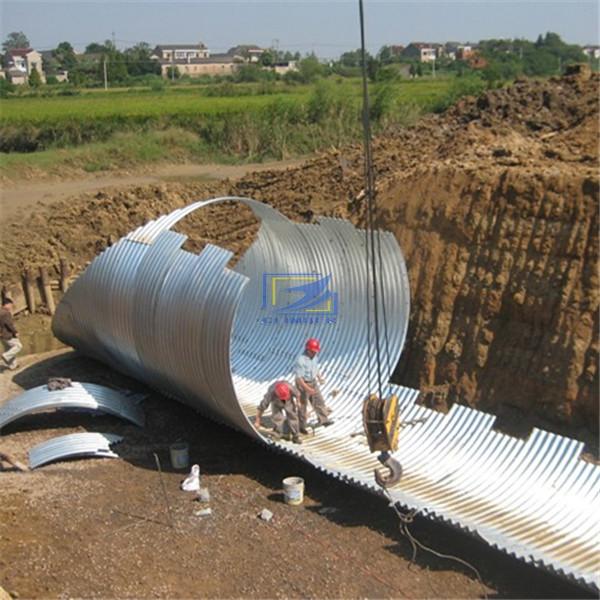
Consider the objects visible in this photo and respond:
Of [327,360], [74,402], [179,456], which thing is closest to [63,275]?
[74,402]

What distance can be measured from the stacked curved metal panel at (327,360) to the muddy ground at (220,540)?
37cm

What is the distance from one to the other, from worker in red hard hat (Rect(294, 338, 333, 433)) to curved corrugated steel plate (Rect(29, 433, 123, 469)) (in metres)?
2.67

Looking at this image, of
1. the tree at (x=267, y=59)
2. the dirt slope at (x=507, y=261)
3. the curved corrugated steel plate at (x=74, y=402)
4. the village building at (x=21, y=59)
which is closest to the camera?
the dirt slope at (x=507, y=261)

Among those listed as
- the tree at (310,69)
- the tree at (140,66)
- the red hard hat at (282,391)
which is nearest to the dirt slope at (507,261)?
the red hard hat at (282,391)

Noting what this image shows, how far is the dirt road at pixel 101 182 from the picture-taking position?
96.3 ft

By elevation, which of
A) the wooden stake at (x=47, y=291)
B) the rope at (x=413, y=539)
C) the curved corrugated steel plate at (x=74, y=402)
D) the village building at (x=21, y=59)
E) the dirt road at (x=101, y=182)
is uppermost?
the village building at (x=21, y=59)

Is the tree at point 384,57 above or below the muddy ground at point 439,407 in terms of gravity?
above

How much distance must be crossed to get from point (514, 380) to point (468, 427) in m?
1.51

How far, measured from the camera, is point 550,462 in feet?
36.1

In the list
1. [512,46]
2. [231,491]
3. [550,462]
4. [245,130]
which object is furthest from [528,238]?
[512,46]

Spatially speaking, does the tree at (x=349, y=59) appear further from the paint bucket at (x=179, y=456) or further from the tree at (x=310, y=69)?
the paint bucket at (x=179, y=456)

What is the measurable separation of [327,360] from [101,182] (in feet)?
68.7

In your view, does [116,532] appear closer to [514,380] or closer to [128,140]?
[514,380]

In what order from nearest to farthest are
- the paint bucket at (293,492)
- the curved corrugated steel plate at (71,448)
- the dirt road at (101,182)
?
the paint bucket at (293,492) → the curved corrugated steel plate at (71,448) → the dirt road at (101,182)
